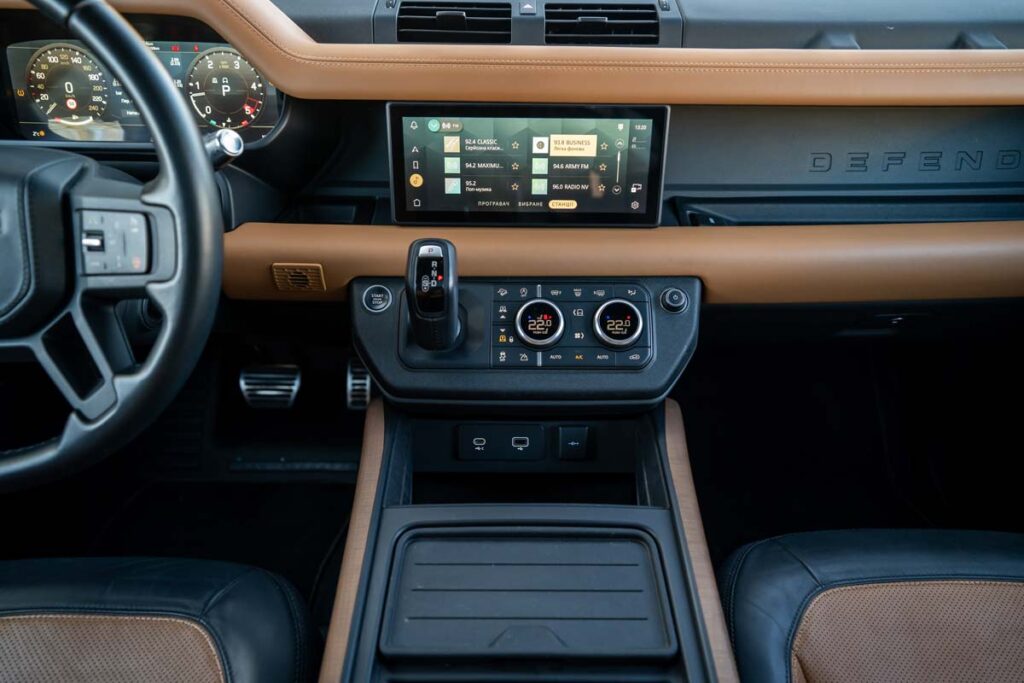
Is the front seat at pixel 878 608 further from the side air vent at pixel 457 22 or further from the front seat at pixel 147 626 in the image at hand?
the side air vent at pixel 457 22

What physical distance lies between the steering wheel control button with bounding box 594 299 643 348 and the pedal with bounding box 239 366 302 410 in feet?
2.82

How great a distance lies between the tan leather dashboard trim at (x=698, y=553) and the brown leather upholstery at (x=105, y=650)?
0.60 meters

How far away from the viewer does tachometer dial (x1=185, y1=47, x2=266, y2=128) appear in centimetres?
128

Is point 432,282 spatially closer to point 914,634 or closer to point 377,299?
point 377,299

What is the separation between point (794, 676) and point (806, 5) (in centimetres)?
105

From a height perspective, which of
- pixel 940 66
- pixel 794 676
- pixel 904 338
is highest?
pixel 940 66

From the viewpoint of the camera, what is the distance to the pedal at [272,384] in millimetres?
1860

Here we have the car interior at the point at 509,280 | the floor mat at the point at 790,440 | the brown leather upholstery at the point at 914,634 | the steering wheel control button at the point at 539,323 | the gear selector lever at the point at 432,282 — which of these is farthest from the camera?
the floor mat at the point at 790,440

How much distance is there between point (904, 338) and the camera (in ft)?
5.59

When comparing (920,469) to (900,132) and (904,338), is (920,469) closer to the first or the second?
(904,338)

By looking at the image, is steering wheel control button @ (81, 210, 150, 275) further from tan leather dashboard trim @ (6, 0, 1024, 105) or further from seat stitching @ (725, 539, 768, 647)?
seat stitching @ (725, 539, 768, 647)

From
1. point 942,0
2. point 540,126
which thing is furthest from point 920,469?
point 540,126

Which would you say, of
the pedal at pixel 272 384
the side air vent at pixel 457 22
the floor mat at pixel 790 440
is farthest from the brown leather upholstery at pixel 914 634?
the pedal at pixel 272 384

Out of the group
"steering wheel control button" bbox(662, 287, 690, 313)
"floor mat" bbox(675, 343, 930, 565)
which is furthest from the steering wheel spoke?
"floor mat" bbox(675, 343, 930, 565)
